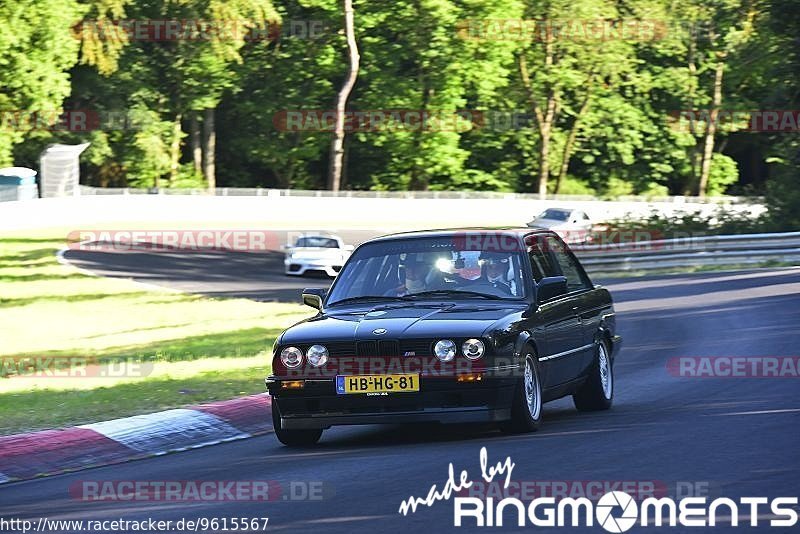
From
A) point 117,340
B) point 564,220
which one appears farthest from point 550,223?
point 117,340

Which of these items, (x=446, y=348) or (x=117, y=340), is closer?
(x=446, y=348)

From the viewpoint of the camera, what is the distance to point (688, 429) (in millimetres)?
9414

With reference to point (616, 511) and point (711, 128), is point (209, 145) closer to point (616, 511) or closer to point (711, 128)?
point (711, 128)

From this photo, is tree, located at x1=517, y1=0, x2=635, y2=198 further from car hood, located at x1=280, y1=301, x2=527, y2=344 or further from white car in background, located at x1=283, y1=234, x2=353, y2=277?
car hood, located at x1=280, y1=301, x2=527, y2=344

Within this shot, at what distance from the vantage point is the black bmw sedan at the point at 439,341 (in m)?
9.12

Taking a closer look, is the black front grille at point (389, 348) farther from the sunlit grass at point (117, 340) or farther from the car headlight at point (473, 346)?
the sunlit grass at point (117, 340)

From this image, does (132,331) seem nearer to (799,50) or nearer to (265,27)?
(799,50)

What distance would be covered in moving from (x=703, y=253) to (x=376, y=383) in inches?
899

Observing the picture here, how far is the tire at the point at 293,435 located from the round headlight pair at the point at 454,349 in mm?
1154

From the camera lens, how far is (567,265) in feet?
37.8

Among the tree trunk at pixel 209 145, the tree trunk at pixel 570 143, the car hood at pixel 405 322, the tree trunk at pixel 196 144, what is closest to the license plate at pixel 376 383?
the car hood at pixel 405 322

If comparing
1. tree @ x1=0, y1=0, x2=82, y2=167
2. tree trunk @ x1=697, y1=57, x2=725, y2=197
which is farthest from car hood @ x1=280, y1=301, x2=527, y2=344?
tree trunk @ x1=697, y1=57, x2=725, y2=197

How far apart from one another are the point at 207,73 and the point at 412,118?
417 inches

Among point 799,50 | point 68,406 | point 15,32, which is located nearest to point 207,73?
point 15,32
